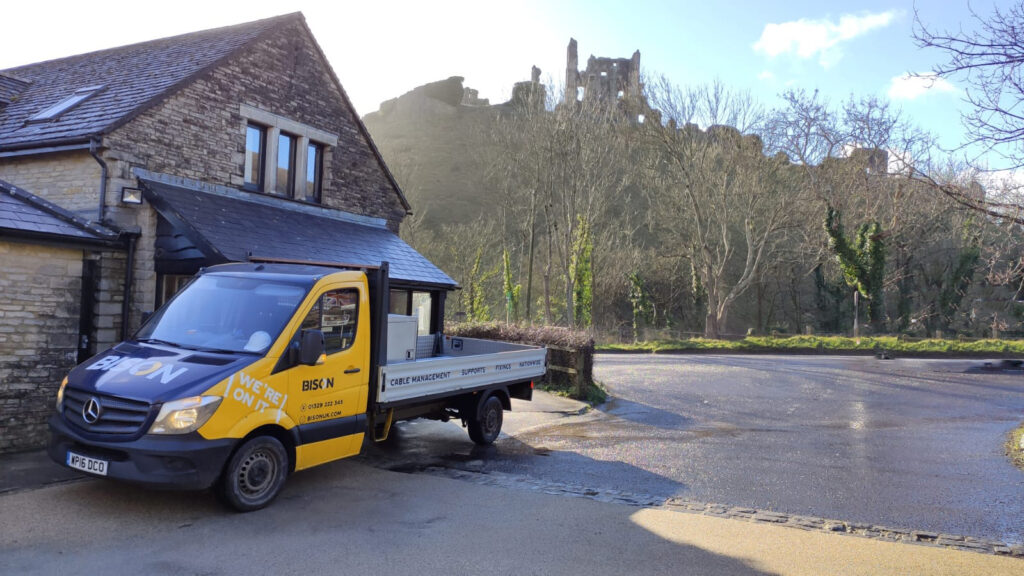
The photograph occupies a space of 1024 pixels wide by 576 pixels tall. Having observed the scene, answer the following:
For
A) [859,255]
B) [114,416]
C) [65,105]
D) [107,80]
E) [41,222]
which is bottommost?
[114,416]

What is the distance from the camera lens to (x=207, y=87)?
12023 mm

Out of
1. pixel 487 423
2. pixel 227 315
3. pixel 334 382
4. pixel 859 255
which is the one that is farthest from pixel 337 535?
pixel 859 255

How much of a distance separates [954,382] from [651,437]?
1417 cm

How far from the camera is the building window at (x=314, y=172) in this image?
48.2 feet

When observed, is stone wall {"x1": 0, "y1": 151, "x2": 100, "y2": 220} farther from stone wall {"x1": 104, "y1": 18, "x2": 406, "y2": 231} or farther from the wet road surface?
the wet road surface

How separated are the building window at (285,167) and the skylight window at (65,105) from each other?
3338 millimetres

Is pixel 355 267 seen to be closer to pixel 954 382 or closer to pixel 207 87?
pixel 207 87

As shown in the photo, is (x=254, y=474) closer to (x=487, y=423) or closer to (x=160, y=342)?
(x=160, y=342)

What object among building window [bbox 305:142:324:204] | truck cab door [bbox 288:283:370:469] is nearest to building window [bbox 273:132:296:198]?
building window [bbox 305:142:324:204]

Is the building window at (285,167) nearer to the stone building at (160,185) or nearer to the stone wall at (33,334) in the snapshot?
the stone building at (160,185)

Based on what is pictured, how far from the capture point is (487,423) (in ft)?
31.2

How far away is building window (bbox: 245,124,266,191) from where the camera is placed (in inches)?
522

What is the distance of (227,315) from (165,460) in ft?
5.47

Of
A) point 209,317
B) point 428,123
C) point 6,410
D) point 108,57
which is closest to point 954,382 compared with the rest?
point 209,317
